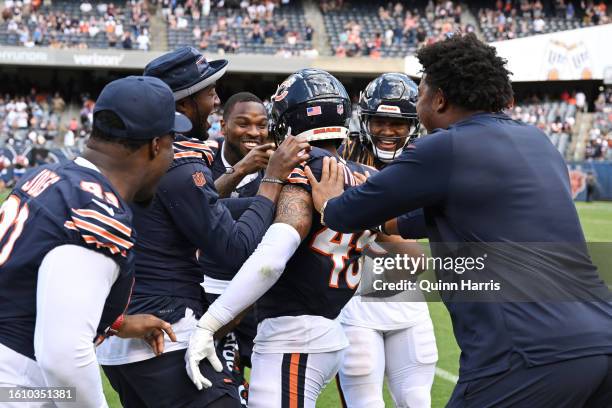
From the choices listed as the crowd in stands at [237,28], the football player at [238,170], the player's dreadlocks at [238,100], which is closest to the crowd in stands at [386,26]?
the crowd in stands at [237,28]

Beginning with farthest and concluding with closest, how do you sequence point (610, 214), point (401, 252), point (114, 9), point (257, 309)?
point (114, 9), point (610, 214), point (401, 252), point (257, 309)

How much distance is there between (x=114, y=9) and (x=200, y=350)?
31666 millimetres

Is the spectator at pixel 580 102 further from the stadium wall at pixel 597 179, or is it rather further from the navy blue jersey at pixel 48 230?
the navy blue jersey at pixel 48 230

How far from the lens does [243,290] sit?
3.00 m

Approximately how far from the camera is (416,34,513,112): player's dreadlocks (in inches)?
110

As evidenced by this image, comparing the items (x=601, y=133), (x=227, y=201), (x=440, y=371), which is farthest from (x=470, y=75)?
(x=601, y=133)

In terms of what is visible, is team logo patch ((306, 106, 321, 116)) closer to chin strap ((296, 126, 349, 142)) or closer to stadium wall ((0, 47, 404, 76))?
chin strap ((296, 126, 349, 142))

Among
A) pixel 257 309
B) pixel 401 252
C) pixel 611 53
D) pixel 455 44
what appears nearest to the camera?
pixel 455 44

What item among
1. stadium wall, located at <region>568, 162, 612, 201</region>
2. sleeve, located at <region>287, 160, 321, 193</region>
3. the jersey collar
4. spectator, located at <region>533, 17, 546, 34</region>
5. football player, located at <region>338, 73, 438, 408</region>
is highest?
the jersey collar

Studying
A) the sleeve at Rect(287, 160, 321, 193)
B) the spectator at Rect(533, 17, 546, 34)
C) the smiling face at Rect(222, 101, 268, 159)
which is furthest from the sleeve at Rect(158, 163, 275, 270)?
the spectator at Rect(533, 17, 546, 34)

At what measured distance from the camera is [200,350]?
2977mm

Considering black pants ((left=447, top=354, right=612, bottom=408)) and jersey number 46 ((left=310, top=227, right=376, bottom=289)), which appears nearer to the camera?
black pants ((left=447, top=354, right=612, bottom=408))

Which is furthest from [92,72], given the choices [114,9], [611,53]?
[611,53]

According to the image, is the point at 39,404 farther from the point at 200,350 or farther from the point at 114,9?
the point at 114,9
